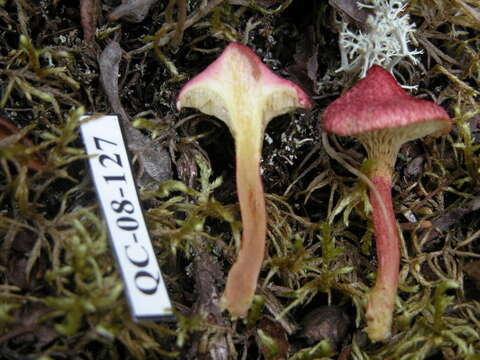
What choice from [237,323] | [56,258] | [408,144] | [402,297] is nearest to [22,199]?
[56,258]

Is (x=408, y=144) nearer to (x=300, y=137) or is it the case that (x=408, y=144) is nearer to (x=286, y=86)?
(x=300, y=137)

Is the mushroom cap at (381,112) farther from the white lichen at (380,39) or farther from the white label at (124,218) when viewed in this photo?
the white label at (124,218)

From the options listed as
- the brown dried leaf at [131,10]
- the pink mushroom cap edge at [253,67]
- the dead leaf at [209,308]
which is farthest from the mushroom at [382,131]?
the brown dried leaf at [131,10]

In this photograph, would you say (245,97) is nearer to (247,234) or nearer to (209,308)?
(247,234)

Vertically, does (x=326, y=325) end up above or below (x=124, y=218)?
below

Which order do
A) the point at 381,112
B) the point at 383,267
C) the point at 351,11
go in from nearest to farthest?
1. the point at 381,112
2. the point at 383,267
3. the point at 351,11

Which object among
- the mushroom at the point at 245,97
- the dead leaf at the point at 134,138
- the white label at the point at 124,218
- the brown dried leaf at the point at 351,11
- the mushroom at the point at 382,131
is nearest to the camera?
the white label at the point at 124,218

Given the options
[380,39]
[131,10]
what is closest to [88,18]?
[131,10]
